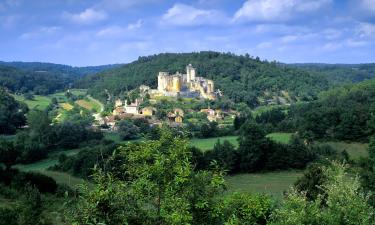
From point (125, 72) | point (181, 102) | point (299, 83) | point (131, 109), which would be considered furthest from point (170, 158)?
point (125, 72)

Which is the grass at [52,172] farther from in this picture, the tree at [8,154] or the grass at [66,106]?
the grass at [66,106]

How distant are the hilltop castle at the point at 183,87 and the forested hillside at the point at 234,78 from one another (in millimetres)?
5505

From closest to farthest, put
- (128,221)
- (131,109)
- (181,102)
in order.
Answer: (128,221), (131,109), (181,102)

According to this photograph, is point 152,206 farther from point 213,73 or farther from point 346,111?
point 213,73

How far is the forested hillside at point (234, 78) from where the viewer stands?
114 meters

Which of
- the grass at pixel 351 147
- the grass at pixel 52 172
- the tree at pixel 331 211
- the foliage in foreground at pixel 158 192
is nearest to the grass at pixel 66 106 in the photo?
the grass at pixel 52 172

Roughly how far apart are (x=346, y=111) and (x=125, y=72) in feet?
307

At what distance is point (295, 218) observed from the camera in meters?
9.47

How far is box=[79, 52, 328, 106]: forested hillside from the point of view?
11375 cm

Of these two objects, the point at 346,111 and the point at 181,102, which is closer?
the point at 346,111

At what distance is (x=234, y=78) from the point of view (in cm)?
12762

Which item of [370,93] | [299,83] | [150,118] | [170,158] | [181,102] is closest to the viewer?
[170,158]

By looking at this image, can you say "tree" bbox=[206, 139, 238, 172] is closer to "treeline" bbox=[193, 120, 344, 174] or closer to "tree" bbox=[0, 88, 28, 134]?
"treeline" bbox=[193, 120, 344, 174]

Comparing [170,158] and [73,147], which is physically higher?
[170,158]
